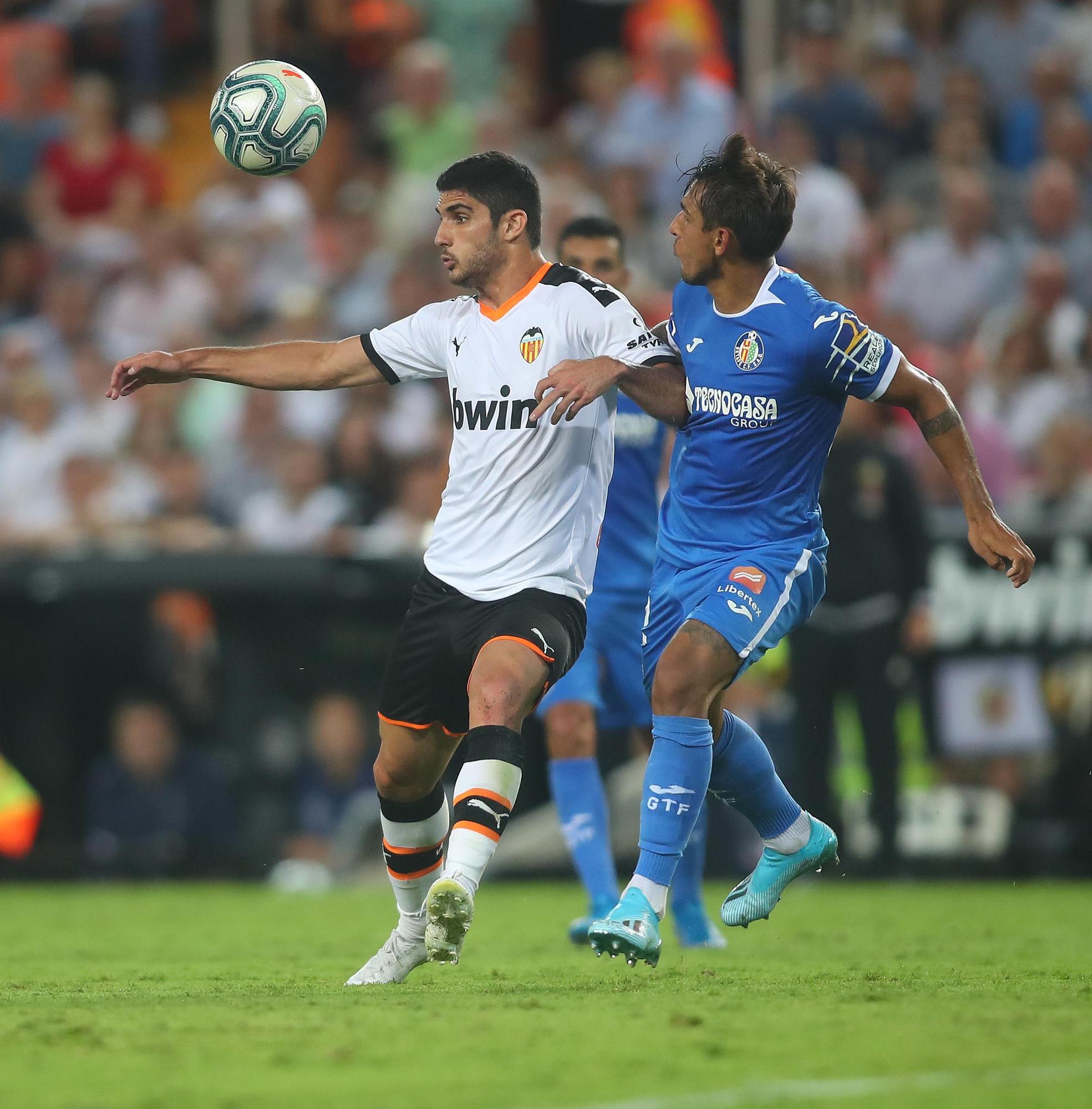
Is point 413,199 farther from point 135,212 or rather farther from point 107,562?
point 107,562

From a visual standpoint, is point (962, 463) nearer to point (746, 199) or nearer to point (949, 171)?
point (746, 199)

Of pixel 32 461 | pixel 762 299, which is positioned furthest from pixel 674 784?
pixel 32 461

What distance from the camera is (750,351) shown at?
6.37 m

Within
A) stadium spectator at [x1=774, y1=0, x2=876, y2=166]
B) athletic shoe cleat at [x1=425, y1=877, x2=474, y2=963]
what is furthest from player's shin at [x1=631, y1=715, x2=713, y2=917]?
stadium spectator at [x1=774, y1=0, x2=876, y2=166]

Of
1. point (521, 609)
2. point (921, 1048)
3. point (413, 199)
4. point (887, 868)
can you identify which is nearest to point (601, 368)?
point (521, 609)

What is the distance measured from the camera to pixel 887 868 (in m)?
11.7

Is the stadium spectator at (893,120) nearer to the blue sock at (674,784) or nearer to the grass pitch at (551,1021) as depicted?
the grass pitch at (551,1021)

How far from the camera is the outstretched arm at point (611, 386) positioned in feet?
19.3

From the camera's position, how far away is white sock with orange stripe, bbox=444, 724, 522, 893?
5.73 metres

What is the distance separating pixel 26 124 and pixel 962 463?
12.2m

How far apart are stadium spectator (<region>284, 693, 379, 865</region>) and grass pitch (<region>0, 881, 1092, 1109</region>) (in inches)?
123

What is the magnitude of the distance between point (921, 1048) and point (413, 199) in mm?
11646

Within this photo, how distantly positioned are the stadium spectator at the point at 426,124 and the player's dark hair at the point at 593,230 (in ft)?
23.6

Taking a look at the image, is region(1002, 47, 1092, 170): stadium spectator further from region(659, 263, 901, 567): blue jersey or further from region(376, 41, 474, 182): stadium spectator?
region(659, 263, 901, 567): blue jersey
